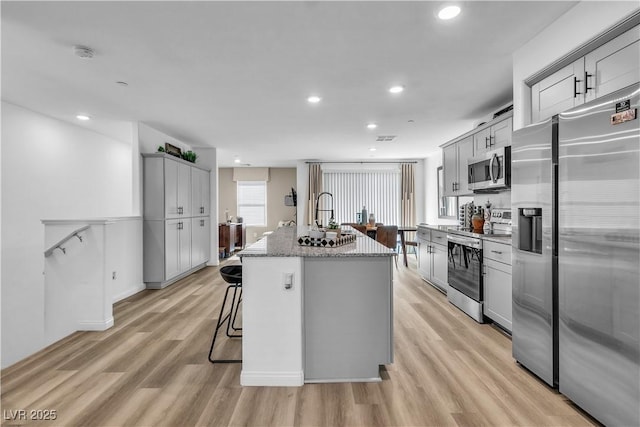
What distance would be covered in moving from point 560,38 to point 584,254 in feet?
4.83

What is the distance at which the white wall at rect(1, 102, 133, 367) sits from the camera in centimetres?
397

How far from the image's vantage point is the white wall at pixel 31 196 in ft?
13.0

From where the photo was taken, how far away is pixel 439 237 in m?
4.82

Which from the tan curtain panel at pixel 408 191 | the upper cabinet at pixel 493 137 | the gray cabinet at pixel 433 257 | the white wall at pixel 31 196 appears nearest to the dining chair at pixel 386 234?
the gray cabinet at pixel 433 257

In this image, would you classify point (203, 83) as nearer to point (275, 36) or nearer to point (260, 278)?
point (275, 36)

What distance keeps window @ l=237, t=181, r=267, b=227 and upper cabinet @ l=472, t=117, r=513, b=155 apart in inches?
274

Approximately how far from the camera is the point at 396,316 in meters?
3.77

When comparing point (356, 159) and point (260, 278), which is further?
point (356, 159)

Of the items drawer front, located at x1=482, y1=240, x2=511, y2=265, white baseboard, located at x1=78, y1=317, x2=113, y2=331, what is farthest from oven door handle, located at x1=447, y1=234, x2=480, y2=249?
white baseboard, located at x1=78, y1=317, x2=113, y2=331

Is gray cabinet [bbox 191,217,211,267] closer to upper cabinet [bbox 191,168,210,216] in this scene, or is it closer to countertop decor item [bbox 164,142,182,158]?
upper cabinet [bbox 191,168,210,216]

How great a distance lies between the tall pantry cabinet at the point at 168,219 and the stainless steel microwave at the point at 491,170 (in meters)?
4.40

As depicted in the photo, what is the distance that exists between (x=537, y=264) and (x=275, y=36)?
2.45 metres

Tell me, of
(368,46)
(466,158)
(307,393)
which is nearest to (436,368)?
(307,393)

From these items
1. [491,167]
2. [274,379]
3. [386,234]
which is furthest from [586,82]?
[386,234]
